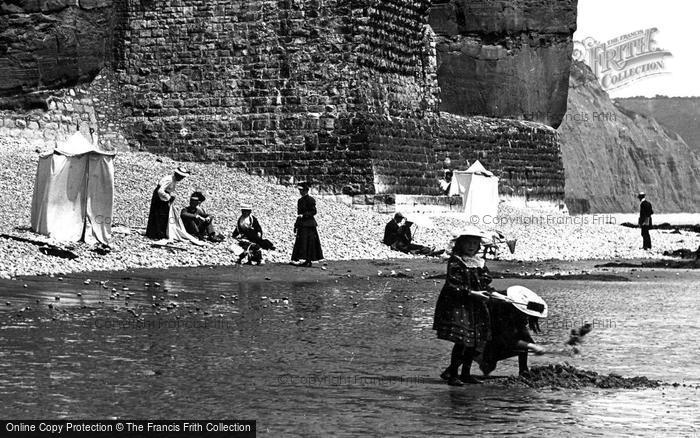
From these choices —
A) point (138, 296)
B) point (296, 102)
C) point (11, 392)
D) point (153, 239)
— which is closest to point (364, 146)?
point (296, 102)

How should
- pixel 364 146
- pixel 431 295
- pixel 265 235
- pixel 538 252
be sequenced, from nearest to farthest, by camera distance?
pixel 431 295 < pixel 265 235 < pixel 538 252 < pixel 364 146

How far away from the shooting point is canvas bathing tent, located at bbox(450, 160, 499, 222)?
114 ft

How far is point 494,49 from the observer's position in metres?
51.1

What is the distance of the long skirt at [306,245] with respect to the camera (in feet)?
74.8

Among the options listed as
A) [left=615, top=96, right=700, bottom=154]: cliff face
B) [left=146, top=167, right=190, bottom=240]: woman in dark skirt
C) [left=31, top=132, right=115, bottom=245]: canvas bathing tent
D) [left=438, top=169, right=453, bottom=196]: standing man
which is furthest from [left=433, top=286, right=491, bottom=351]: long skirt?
[left=615, top=96, right=700, bottom=154]: cliff face

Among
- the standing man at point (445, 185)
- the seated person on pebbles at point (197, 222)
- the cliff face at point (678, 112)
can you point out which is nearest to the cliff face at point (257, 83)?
the standing man at point (445, 185)

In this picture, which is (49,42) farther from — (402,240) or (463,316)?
(463,316)

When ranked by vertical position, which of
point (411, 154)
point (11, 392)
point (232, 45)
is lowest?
point (11, 392)

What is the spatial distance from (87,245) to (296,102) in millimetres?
10742

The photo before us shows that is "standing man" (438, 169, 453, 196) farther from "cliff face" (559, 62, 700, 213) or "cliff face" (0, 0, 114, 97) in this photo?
"cliff face" (559, 62, 700, 213)

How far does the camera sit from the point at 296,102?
105ft

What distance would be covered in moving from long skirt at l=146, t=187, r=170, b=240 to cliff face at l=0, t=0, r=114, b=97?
9456 mm

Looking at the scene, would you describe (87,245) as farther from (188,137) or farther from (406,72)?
(406,72)

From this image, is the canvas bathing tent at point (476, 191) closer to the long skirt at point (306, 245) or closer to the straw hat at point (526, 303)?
the long skirt at point (306, 245)
